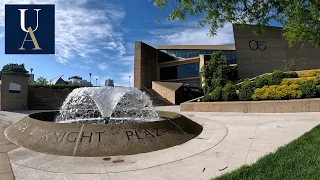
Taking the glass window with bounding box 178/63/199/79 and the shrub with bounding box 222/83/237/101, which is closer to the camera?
the shrub with bounding box 222/83/237/101

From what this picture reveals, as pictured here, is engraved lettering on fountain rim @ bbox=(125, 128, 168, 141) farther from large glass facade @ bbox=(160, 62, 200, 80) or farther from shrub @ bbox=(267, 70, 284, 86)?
large glass facade @ bbox=(160, 62, 200, 80)

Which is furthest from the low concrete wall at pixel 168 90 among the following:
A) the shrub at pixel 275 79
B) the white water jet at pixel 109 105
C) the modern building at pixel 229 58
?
the white water jet at pixel 109 105

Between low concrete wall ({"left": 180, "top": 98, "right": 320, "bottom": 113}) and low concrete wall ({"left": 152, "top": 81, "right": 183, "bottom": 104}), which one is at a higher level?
low concrete wall ({"left": 152, "top": 81, "right": 183, "bottom": 104})

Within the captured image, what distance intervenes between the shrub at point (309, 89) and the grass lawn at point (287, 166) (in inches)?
364

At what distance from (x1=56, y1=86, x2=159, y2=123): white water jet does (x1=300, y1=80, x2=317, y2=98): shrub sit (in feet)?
27.8

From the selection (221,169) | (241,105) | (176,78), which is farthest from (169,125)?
(176,78)

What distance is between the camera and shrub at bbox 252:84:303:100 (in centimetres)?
1375

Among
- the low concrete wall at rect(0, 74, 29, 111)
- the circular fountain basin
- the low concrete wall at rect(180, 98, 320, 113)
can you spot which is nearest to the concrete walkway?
the circular fountain basin

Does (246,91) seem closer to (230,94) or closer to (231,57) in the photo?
(230,94)

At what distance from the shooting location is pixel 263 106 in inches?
551

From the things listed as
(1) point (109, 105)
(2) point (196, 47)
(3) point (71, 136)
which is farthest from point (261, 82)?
(2) point (196, 47)

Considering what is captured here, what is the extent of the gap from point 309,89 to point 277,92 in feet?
5.30

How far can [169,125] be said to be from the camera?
6.96 meters

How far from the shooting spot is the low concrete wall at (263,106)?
12602 mm
